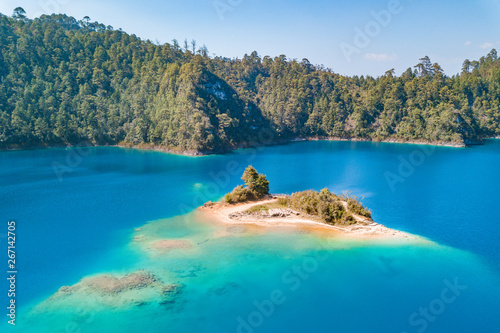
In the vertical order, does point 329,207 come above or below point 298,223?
above

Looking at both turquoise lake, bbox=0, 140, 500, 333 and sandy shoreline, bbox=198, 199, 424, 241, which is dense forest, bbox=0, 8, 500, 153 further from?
sandy shoreline, bbox=198, 199, 424, 241

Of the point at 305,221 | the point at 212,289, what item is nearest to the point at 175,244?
the point at 212,289

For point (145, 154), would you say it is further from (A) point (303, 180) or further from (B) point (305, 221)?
(B) point (305, 221)

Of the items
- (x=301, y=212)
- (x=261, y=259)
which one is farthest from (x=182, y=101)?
(x=261, y=259)

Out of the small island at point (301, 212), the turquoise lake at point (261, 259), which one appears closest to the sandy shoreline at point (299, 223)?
the small island at point (301, 212)

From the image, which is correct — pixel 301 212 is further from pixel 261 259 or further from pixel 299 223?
pixel 261 259

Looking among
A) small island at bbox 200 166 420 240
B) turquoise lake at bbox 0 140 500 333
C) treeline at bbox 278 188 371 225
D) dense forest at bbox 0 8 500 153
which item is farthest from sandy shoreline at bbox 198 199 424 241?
dense forest at bbox 0 8 500 153
